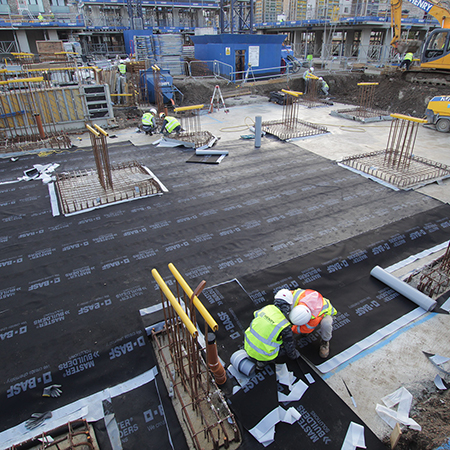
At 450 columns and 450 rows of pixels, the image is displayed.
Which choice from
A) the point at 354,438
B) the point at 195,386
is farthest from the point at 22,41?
the point at 354,438

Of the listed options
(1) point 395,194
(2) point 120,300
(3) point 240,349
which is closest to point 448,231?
(1) point 395,194

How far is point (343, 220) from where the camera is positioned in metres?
8.26

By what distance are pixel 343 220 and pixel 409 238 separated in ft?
5.02

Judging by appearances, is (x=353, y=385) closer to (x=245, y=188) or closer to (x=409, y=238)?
(x=409, y=238)

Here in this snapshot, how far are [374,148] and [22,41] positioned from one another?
48.2 m

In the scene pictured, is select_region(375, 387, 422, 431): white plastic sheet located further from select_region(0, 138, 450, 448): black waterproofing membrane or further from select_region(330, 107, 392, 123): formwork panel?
select_region(330, 107, 392, 123): formwork panel

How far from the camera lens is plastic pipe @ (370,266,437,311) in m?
5.47

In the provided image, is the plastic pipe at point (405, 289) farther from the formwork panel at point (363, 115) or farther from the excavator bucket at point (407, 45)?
the excavator bucket at point (407, 45)

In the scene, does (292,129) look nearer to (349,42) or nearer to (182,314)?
(182,314)

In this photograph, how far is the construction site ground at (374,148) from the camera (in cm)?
399

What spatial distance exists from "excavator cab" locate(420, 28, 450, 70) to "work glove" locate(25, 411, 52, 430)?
24382 millimetres

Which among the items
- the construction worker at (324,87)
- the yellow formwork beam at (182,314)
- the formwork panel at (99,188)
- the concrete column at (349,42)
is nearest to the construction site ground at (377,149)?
the construction worker at (324,87)

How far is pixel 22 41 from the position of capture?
42.0 m

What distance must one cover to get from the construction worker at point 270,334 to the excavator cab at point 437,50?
71.8 ft
